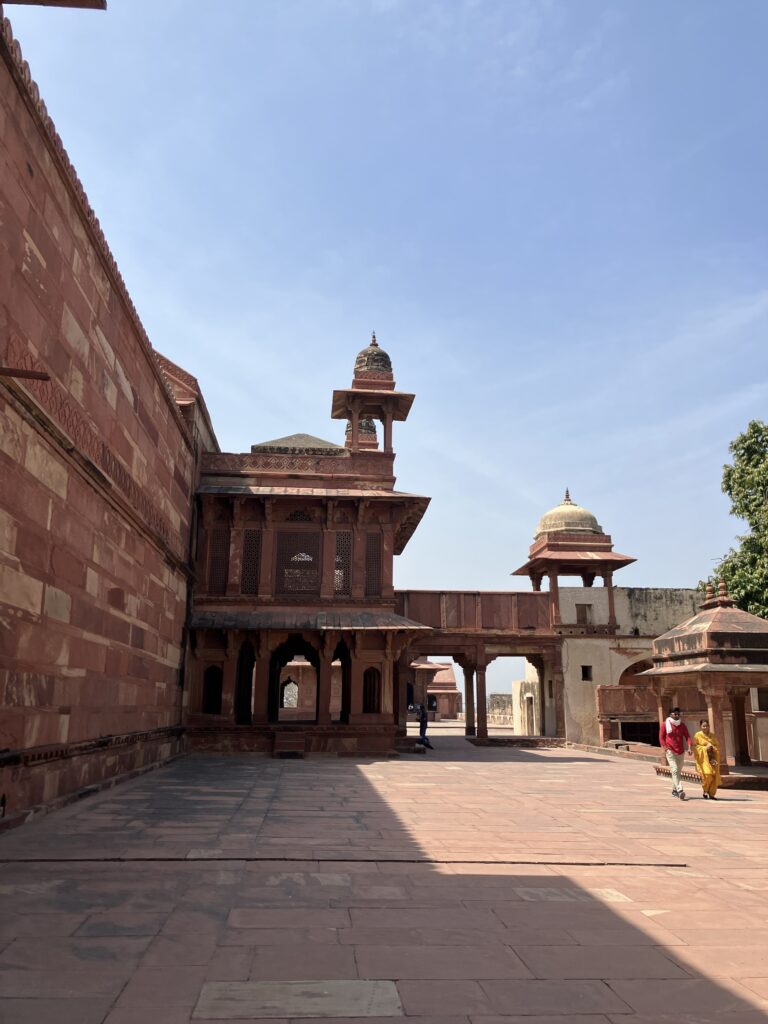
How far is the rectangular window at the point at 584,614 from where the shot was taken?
23656 millimetres

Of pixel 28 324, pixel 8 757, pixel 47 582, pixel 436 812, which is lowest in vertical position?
pixel 436 812

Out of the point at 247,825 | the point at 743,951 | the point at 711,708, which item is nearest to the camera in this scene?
the point at 743,951

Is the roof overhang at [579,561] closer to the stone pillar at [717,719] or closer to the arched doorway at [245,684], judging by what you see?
the arched doorway at [245,684]

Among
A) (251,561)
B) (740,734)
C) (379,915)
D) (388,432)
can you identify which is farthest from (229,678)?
(379,915)

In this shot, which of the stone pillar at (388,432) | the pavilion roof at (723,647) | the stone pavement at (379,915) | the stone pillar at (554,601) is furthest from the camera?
the stone pillar at (554,601)

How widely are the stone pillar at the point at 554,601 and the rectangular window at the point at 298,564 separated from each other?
8325mm

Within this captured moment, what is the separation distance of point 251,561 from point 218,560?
761mm

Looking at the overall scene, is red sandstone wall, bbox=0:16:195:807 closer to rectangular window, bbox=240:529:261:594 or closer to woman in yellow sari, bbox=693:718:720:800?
rectangular window, bbox=240:529:261:594

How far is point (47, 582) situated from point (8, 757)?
1803mm

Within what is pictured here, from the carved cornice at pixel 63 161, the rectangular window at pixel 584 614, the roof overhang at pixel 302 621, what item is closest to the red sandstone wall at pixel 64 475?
the carved cornice at pixel 63 161

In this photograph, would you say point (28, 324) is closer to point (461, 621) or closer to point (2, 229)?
point (2, 229)

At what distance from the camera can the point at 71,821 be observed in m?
7.28

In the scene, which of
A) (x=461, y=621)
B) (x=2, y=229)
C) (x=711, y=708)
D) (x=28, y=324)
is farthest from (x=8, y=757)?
(x=461, y=621)

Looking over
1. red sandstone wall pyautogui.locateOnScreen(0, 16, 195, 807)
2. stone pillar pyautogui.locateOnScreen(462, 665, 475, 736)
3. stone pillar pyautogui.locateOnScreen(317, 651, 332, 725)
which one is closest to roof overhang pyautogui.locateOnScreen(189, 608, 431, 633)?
stone pillar pyautogui.locateOnScreen(317, 651, 332, 725)
